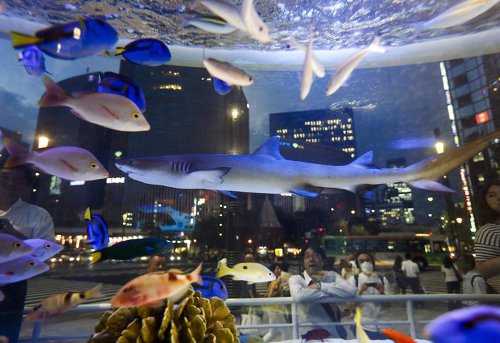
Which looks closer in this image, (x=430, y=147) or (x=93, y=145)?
(x=93, y=145)

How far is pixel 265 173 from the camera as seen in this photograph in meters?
3.48

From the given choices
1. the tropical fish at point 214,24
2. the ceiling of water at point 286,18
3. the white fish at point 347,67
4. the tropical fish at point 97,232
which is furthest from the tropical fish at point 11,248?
the ceiling of water at point 286,18

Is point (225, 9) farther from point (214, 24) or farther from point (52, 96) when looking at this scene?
point (52, 96)

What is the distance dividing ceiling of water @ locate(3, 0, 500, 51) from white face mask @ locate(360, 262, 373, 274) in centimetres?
465

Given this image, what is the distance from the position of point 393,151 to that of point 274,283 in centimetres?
628

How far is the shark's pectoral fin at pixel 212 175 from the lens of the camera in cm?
311

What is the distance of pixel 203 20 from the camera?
238 cm

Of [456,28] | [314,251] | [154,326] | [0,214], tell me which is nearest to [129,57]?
[154,326]

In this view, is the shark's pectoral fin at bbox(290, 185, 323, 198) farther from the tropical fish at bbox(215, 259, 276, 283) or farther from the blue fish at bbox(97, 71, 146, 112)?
the blue fish at bbox(97, 71, 146, 112)

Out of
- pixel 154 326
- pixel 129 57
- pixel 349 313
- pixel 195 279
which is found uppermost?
pixel 129 57

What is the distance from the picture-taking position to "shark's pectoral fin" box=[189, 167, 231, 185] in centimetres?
311

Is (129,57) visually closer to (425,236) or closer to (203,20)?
(203,20)

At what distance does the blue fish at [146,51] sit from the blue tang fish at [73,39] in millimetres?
370

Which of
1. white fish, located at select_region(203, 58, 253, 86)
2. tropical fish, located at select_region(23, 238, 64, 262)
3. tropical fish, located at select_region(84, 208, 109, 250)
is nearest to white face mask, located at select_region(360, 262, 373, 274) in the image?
white fish, located at select_region(203, 58, 253, 86)
